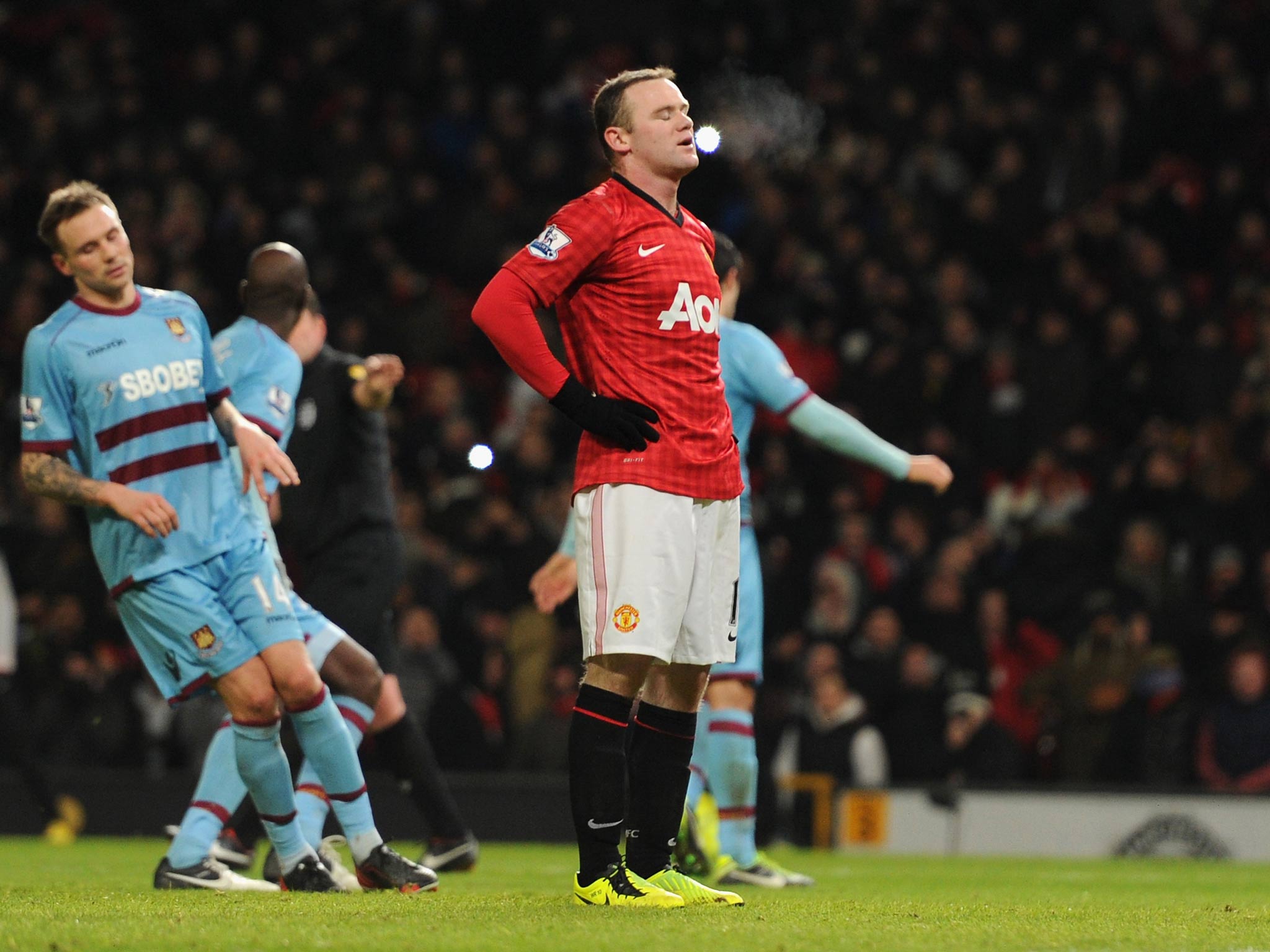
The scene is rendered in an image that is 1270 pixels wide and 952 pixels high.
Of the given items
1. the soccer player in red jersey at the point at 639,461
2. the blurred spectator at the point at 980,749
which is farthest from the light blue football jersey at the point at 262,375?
the blurred spectator at the point at 980,749

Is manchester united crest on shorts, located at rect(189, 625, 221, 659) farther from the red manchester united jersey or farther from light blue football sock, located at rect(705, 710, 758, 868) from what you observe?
light blue football sock, located at rect(705, 710, 758, 868)

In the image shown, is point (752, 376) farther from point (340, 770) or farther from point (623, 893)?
point (623, 893)

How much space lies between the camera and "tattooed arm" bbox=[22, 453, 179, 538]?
210 inches

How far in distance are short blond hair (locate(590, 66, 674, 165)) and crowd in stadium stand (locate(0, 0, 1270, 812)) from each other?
7.03 meters

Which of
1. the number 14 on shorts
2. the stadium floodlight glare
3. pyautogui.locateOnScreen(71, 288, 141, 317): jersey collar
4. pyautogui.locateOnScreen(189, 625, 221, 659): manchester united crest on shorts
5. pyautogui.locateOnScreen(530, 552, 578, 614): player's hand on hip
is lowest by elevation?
pyautogui.locateOnScreen(189, 625, 221, 659): manchester united crest on shorts

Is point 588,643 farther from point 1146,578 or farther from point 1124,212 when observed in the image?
point 1124,212

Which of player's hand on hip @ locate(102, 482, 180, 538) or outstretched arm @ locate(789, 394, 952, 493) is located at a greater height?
outstretched arm @ locate(789, 394, 952, 493)

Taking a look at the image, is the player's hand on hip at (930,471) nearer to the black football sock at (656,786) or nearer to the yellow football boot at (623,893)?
the black football sock at (656,786)

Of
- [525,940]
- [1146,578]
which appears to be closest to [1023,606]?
[1146,578]

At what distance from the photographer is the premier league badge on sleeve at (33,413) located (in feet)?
18.0

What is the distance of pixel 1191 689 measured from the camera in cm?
1204

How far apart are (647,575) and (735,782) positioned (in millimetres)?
2726

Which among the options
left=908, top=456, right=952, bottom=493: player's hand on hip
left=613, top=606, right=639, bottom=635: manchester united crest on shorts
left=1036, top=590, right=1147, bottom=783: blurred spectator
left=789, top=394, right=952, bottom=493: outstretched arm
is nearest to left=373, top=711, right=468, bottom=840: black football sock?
left=789, top=394, right=952, bottom=493: outstretched arm

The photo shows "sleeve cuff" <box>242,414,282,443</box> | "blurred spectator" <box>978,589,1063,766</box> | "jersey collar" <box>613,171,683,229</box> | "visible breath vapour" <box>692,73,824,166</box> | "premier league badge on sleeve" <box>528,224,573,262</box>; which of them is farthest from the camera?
"visible breath vapour" <box>692,73,824,166</box>
